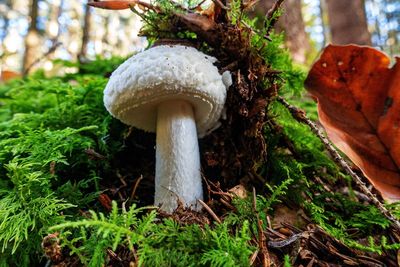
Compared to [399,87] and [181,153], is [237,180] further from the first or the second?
[399,87]

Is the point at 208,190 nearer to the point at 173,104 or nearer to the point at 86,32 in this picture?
the point at 173,104

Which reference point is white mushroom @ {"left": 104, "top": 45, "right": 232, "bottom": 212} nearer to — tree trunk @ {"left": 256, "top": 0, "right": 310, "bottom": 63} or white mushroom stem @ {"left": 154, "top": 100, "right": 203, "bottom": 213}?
white mushroom stem @ {"left": 154, "top": 100, "right": 203, "bottom": 213}

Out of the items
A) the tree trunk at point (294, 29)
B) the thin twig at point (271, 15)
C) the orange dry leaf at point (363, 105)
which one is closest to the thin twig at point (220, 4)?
the thin twig at point (271, 15)

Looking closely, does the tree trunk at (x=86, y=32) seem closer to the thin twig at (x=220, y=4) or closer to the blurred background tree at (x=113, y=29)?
the blurred background tree at (x=113, y=29)

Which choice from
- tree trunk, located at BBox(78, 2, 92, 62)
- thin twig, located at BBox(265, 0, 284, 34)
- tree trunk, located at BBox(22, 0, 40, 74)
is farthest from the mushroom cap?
tree trunk, located at BBox(78, 2, 92, 62)

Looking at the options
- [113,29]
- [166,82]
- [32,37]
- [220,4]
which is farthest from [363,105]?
[113,29]

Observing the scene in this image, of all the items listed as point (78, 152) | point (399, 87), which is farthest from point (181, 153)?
point (399, 87)
